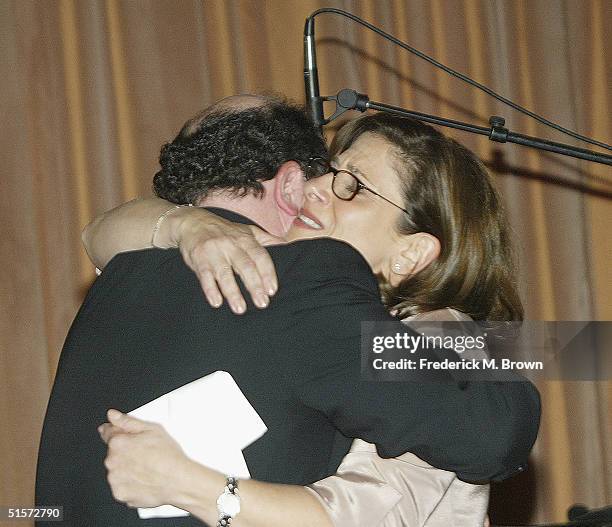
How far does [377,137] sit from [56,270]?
1.61m

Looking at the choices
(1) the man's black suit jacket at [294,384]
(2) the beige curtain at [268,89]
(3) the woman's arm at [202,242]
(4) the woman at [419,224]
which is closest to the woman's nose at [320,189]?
(4) the woman at [419,224]

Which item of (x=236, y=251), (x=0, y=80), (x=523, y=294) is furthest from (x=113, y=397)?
(x=523, y=294)

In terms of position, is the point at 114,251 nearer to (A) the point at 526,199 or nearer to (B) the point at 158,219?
(B) the point at 158,219

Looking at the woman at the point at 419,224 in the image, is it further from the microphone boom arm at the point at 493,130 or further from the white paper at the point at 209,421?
the white paper at the point at 209,421

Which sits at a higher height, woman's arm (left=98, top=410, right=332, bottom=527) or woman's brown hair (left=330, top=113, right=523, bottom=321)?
woman's brown hair (left=330, top=113, right=523, bottom=321)

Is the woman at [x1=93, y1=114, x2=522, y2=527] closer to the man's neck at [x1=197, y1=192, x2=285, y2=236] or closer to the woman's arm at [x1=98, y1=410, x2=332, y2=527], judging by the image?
the man's neck at [x1=197, y1=192, x2=285, y2=236]

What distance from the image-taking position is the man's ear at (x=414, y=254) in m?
1.55

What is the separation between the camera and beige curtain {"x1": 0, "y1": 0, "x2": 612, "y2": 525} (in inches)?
114

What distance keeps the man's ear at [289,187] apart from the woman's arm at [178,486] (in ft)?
1.52

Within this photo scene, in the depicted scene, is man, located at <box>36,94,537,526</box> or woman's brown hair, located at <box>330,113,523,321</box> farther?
woman's brown hair, located at <box>330,113,523,321</box>

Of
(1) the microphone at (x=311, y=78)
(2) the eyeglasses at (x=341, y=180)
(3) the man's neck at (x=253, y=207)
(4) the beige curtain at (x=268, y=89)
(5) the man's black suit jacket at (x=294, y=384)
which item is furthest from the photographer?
(4) the beige curtain at (x=268, y=89)

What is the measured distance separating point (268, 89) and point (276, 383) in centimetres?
204

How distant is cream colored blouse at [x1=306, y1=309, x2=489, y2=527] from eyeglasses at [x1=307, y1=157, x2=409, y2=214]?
448 millimetres

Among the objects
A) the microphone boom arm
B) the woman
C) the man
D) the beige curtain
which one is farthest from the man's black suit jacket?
the beige curtain
